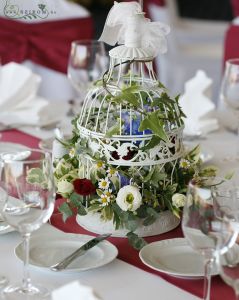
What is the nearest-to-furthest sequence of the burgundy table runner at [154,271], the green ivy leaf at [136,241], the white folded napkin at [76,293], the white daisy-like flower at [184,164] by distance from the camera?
the white folded napkin at [76,293]
the burgundy table runner at [154,271]
the green ivy leaf at [136,241]
the white daisy-like flower at [184,164]

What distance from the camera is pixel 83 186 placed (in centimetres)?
136

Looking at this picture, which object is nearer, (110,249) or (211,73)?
(110,249)

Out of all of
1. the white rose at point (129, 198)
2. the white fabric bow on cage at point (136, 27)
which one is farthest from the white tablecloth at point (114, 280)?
the white fabric bow on cage at point (136, 27)

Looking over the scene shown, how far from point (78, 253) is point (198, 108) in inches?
38.4

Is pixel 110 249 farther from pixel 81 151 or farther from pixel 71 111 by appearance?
pixel 71 111

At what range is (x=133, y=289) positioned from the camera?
1201 millimetres

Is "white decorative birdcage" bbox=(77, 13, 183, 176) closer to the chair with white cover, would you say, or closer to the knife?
the knife

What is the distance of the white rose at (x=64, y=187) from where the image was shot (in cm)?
140

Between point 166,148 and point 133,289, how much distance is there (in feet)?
1.10

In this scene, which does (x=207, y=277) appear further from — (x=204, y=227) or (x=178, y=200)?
(x=178, y=200)

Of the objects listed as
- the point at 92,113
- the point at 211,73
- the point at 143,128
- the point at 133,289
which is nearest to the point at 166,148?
the point at 143,128

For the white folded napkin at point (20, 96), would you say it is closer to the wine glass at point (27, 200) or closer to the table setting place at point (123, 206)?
the table setting place at point (123, 206)

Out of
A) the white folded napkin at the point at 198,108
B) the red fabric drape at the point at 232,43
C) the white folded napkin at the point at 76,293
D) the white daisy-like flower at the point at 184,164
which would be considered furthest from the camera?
the red fabric drape at the point at 232,43

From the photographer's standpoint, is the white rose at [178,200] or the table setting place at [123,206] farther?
the white rose at [178,200]
